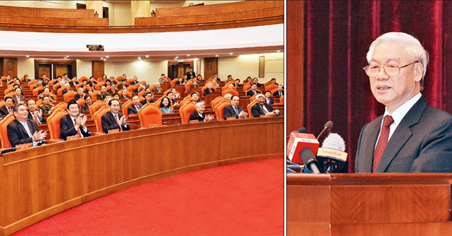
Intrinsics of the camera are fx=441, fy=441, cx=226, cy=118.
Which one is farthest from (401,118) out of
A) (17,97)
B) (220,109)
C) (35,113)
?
(17,97)

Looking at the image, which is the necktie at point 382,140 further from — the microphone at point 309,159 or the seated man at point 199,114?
the seated man at point 199,114

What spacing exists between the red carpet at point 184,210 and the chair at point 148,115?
130 cm

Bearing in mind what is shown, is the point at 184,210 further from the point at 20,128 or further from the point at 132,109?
the point at 132,109

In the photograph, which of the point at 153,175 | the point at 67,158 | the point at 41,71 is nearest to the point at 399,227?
the point at 67,158

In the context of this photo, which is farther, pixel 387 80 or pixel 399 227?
pixel 387 80

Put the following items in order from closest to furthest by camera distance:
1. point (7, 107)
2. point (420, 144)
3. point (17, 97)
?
point (420, 144) → point (7, 107) → point (17, 97)

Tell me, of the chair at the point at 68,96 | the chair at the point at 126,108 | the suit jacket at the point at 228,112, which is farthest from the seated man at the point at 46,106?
the suit jacket at the point at 228,112

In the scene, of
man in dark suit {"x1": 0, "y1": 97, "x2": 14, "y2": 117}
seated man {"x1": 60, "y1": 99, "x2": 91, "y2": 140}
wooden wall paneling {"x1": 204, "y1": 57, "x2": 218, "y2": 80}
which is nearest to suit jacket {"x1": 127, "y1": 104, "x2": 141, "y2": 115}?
man in dark suit {"x1": 0, "y1": 97, "x2": 14, "y2": 117}

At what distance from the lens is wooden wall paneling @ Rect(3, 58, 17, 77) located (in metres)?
18.9

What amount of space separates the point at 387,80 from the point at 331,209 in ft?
2.87

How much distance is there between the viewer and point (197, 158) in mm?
6301

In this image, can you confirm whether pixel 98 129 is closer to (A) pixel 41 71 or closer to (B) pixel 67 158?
(B) pixel 67 158

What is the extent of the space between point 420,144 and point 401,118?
0.62 feet

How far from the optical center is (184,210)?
4.40 m
